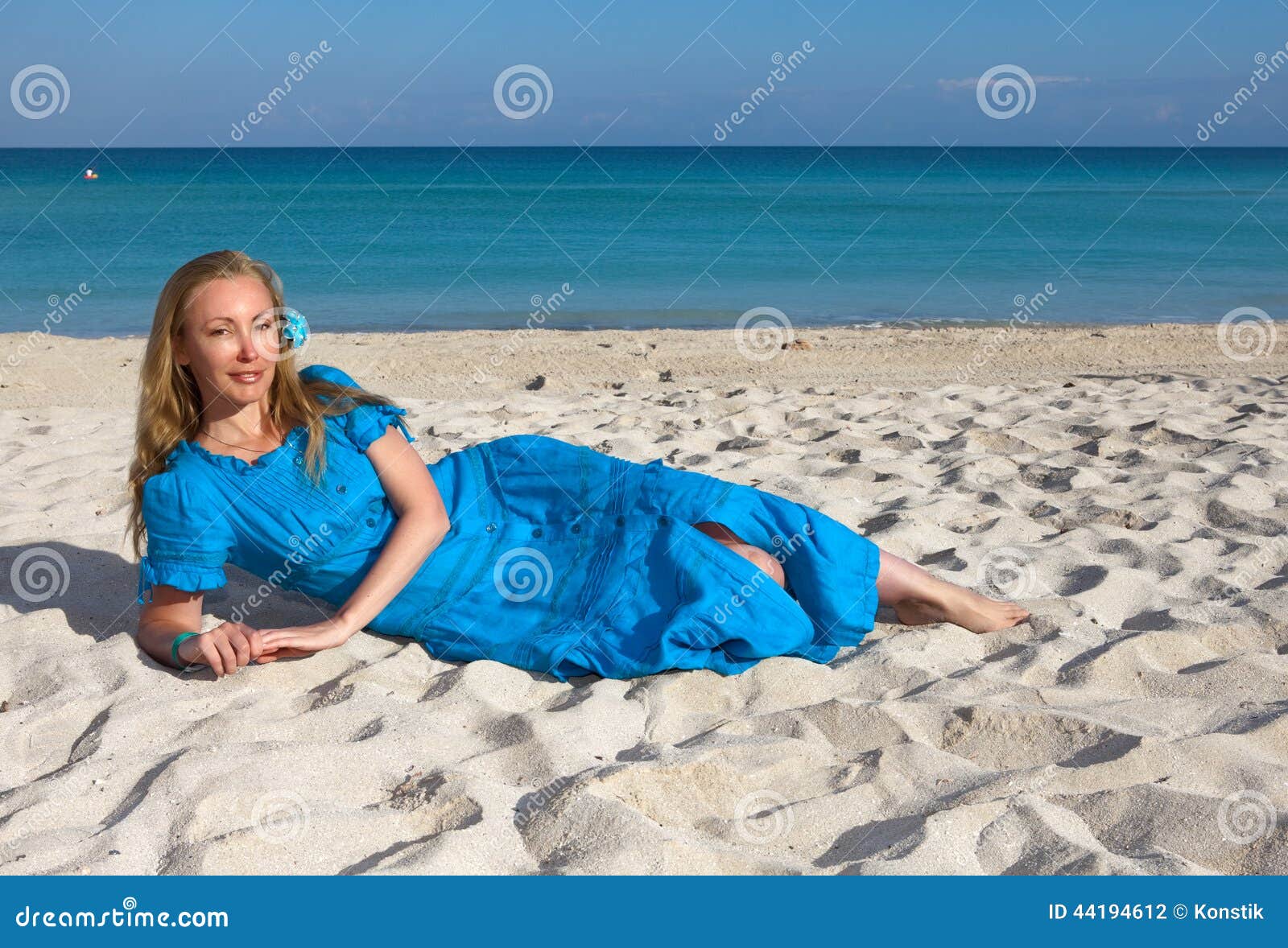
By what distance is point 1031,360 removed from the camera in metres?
7.93

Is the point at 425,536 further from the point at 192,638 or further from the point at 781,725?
the point at 781,725

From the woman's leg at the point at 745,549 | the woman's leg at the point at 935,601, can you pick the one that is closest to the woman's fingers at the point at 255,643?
the woman's leg at the point at 745,549

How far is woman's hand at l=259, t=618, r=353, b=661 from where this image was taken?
2.65 metres

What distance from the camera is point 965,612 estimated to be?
3020mm

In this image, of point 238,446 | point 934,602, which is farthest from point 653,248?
point 238,446

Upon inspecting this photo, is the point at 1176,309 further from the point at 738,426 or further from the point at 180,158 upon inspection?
the point at 180,158

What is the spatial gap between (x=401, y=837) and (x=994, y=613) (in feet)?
5.52

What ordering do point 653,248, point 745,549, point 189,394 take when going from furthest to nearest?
point 653,248 → point 745,549 → point 189,394

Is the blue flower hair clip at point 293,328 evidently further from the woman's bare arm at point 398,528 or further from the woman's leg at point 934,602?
the woman's leg at point 934,602

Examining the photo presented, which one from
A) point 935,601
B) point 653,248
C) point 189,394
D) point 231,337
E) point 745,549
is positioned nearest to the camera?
point 231,337

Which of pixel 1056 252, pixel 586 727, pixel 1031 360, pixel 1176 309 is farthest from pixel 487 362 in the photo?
pixel 1056 252

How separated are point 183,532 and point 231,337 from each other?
461 millimetres

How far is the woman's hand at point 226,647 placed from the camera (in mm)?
2600

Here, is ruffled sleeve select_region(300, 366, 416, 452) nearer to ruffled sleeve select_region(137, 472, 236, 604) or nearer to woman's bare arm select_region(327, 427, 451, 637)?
woman's bare arm select_region(327, 427, 451, 637)
